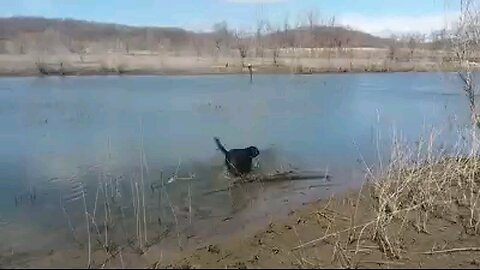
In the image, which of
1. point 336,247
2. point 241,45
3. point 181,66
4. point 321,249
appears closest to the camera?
point 336,247

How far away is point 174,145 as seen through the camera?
13992 millimetres

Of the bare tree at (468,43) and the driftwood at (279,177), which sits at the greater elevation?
the bare tree at (468,43)

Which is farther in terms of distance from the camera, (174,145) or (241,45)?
(241,45)

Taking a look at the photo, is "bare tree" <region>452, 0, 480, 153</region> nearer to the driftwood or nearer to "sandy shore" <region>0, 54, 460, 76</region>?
the driftwood

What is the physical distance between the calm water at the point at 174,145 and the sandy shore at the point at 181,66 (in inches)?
686

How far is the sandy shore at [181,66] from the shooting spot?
4545 centimetres

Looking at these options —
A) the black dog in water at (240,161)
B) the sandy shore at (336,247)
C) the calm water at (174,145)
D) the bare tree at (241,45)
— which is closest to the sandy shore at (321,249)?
the sandy shore at (336,247)

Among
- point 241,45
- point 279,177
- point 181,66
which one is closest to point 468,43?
point 279,177

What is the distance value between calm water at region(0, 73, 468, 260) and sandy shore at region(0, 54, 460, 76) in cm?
1742

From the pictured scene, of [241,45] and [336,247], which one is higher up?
[241,45]

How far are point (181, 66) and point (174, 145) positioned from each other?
3832 cm

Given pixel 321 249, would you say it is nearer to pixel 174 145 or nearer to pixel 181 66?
pixel 174 145

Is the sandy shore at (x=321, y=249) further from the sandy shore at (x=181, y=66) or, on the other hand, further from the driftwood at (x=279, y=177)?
the sandy shore at (x=181, y=66)

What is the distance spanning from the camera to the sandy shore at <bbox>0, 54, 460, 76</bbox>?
4545cm
